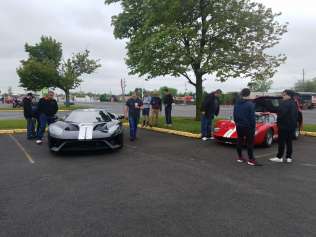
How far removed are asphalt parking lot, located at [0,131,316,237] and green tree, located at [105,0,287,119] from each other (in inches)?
256

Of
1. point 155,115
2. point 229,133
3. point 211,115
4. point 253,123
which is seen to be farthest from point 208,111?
point 155,115

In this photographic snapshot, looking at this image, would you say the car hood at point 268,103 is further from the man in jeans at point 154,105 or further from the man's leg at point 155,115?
the man's leg at point 155,115

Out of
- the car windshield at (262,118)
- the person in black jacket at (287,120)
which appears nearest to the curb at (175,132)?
the car windshield at (262,118)

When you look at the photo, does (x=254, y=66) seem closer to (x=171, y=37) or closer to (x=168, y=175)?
(x=171, y=37)

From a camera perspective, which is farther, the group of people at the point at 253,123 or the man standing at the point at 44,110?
the man standing at the point at 44,110

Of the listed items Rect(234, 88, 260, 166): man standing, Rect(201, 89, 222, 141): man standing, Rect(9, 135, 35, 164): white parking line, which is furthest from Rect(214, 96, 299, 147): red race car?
Rect(9, 135, 35, 164): white parking line

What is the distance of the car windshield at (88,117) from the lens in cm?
833

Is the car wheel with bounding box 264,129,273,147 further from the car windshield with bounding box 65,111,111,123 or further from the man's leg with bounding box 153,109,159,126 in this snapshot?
the man's leg with bounding box 153,109,159,126

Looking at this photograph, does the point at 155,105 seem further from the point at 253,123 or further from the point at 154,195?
the point at 154,195

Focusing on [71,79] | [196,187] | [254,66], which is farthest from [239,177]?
[71,79]

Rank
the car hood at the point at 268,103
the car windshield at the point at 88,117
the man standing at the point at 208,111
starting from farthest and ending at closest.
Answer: the car hood at the point at 268,103, the man standing at the point at 208,111, the car windshield at the point at 88,117

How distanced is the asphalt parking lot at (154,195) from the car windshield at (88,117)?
3.62 ft

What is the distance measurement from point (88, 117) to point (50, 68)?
82.3 ft

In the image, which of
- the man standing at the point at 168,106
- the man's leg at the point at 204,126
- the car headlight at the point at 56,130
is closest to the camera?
the car headlight at the point at 56,130
